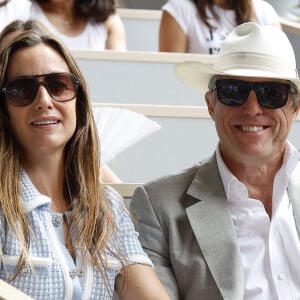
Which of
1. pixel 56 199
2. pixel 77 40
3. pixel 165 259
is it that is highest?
pixel 56 199

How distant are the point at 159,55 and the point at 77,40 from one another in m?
0.52

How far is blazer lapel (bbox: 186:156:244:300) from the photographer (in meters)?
1.99

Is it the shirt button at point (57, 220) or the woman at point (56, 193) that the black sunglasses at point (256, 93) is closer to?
the woman at point (56, 193)

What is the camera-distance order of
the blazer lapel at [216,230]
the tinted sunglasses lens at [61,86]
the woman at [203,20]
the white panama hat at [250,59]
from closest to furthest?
1. the tinted sunglasses lens at [61,86]
2. the blazer lapel at [216,230]
3. the white panama hat at [250,59]
4. the woman at [203,20]

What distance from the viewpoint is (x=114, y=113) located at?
101 inches

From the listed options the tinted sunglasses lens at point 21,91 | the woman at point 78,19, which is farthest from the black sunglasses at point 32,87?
the woman at point 78,19

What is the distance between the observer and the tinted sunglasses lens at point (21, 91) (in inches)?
A: 73.4

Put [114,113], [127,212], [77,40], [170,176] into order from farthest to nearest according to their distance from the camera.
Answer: [77,40], [114,113], [170,176], [127,212]

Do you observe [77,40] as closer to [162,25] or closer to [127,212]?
[162,25]

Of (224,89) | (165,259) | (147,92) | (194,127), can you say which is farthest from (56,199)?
(147,92)

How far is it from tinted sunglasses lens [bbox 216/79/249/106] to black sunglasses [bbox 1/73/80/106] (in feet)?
1.12

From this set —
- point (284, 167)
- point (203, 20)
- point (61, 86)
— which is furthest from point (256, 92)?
point (203, 20)

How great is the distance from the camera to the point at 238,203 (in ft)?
6.82

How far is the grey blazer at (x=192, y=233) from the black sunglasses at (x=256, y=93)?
0.46 feet
